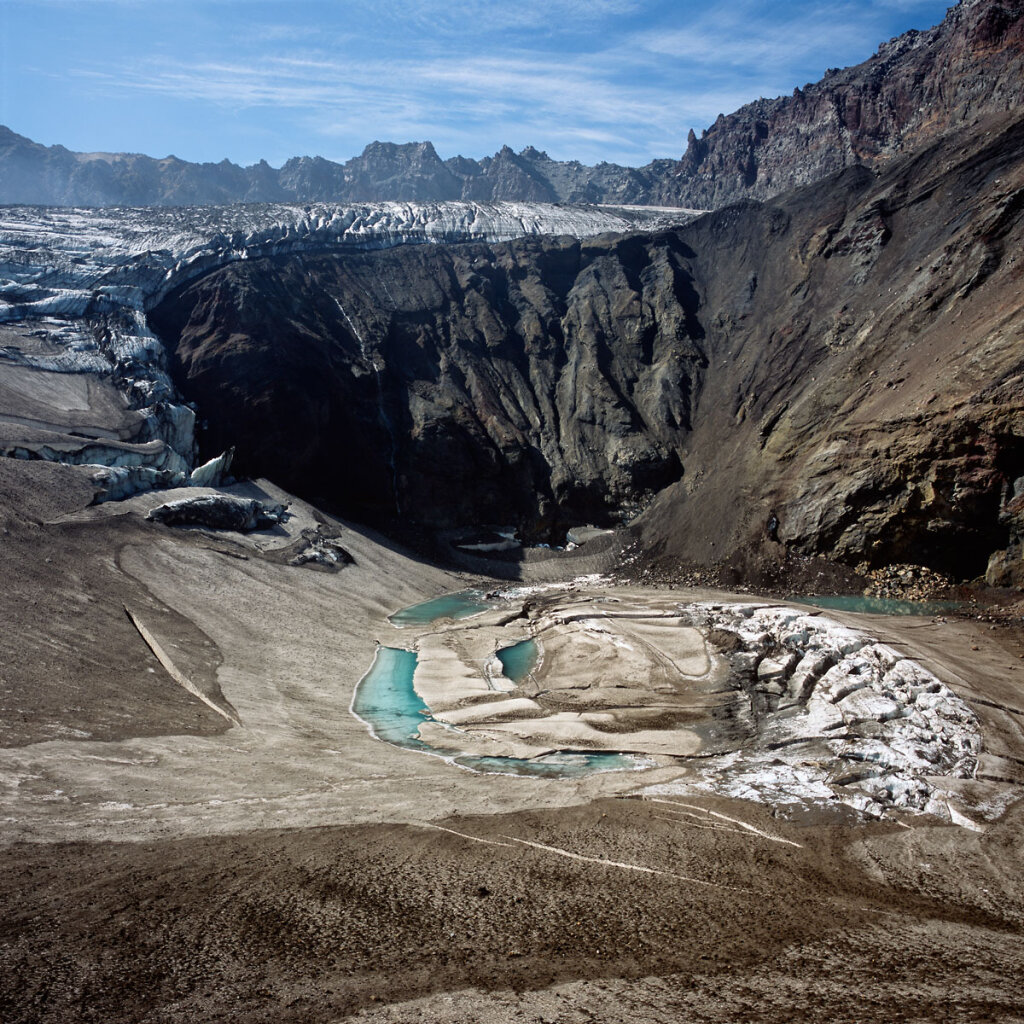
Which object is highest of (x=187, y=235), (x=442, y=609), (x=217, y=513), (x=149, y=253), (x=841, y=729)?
(x=187, y=235)

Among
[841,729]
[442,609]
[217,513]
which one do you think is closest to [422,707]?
[841,729]

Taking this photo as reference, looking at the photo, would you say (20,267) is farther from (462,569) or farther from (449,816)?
(449,816)

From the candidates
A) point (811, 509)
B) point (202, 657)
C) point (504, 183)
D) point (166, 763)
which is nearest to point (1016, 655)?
point (811, 509)

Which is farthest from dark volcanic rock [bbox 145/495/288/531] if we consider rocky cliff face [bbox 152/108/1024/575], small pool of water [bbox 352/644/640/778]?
small pool of water [bbox 352/644/640/778]

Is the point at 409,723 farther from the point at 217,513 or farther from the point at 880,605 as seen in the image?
the point at 217,513

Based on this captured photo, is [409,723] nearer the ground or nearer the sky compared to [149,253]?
nearer the ground

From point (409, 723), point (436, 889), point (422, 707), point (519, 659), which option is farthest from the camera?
point (519, 659)
